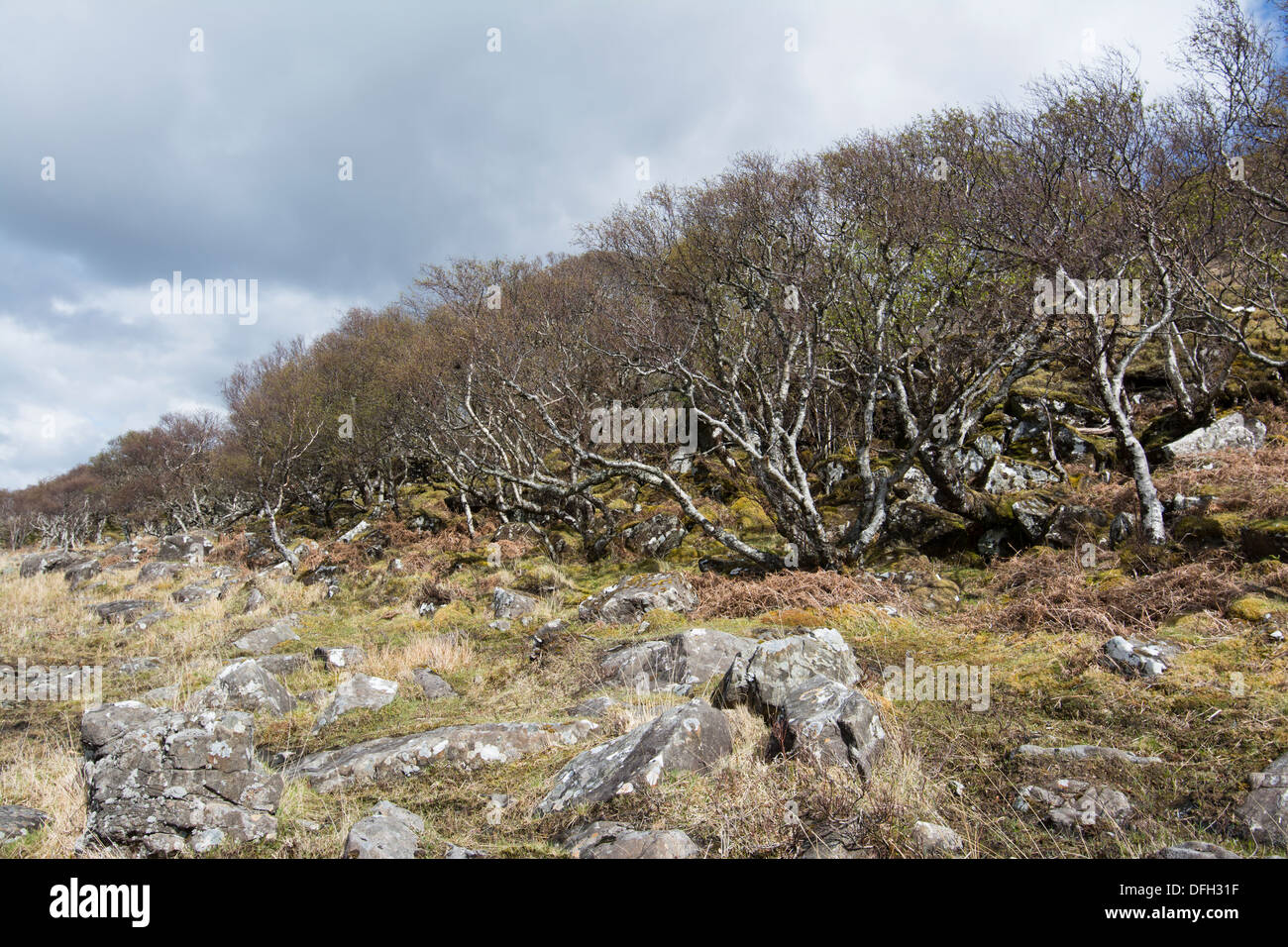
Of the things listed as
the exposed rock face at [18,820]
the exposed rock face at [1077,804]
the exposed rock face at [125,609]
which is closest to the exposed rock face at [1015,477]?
the exposed rock face at [1077,804]

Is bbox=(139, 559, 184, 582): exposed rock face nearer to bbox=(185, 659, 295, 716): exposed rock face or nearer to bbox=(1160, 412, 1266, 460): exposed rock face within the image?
bbox=(185, 659, 295, 716): exposed rock face

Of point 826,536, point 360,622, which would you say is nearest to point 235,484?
point 360,622

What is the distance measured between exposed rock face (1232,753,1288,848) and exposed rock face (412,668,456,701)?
27.4ft

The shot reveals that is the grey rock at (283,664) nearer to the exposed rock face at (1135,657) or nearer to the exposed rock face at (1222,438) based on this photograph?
the exposed rock face at (1135,657)

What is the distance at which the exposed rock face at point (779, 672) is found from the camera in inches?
271

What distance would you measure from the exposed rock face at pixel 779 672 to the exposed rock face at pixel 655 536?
1085cm

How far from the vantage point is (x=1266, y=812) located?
4.07m

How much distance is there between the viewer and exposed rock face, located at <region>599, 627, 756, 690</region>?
348 inches

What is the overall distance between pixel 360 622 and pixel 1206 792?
49.5 feet

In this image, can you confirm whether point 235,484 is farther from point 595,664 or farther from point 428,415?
point 595,664

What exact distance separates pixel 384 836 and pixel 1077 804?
468 centimetres

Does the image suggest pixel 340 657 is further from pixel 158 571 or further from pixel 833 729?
pixel 158 571

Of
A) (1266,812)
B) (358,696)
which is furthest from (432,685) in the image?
(1266,812)
